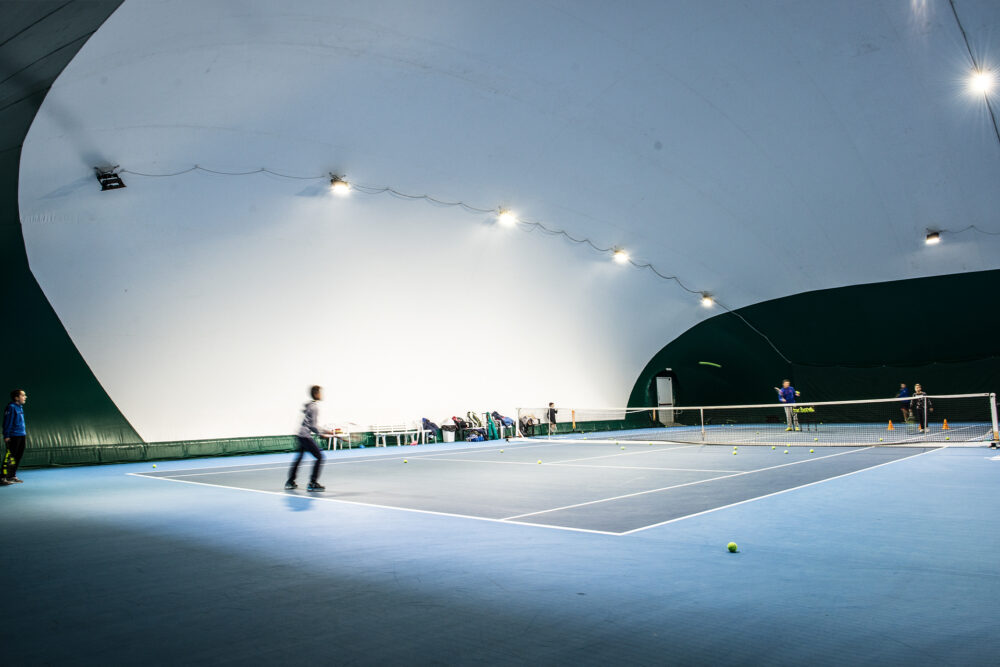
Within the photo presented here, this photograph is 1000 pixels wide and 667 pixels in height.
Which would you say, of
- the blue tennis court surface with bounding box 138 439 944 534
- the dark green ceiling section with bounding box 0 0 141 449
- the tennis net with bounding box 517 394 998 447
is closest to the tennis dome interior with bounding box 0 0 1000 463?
the dark green ceiling section with bounding box 0 0 141 449

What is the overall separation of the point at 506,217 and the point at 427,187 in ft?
9.28

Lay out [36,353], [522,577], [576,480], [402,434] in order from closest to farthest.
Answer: [522,577]
[576,480]
[36,353]
[402,434]

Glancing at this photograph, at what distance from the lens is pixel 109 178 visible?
1275cm

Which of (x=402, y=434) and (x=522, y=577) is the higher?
(x=522, y=577)

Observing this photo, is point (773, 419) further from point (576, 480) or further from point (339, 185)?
point (576, 480)

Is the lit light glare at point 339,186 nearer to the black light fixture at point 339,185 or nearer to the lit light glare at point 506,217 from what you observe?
the black light fixture at point 339,185

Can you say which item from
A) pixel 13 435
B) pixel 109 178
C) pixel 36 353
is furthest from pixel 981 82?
pixel 36 353

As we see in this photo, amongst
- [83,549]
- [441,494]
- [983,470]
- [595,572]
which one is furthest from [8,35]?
[983,470]

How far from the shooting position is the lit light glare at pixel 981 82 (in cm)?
1248

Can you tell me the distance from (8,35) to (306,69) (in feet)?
18.1

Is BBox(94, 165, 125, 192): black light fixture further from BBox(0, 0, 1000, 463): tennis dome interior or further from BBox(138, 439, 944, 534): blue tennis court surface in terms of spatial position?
BBox(138, 439, 944, 534): blue tennis court surface

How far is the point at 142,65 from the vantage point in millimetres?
9961

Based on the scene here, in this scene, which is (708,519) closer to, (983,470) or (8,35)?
(983,470)

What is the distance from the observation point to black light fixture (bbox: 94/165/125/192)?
12.6m
